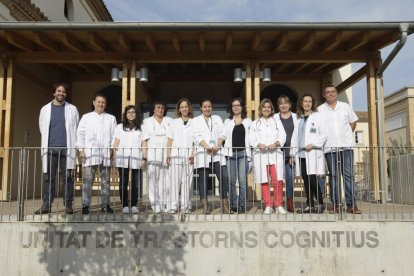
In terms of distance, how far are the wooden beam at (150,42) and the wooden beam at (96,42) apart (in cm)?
100

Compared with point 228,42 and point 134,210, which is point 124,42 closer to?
point 228,42

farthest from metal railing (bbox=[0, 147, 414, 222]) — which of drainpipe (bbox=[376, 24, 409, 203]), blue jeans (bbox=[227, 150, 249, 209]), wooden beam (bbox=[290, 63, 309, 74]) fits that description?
wooden beam (bbox=[290, 63, 309, 74])

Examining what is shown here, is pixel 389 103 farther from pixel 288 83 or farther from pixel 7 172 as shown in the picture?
pixel 7 172

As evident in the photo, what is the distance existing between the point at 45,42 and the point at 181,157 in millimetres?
4469

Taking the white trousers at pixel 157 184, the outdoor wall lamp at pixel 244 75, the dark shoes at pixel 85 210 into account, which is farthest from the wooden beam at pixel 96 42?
the dark shoes at pixel 85 210

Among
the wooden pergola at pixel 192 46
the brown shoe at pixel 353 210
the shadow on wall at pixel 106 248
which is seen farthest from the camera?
the wooden pergola at pixel 192 46

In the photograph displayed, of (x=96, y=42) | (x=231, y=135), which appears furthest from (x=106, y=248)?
(x=96, y=42)

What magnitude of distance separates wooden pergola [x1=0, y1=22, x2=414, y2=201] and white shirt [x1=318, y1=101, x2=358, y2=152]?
2352 mm

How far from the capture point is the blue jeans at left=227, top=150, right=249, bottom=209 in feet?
19.7

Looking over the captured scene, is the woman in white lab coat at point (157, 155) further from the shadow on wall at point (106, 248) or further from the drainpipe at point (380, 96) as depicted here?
the drainpipe at point (380, 96)

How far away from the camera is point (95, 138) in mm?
5977

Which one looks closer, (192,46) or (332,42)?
(332,42)

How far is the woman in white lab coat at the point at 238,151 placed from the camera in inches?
237

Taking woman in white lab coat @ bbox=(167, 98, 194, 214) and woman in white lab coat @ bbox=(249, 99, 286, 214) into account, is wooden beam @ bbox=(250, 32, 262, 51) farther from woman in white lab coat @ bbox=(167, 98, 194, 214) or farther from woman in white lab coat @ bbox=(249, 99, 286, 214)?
woman in white lab coat @ bbox=(167, 98, 194, 214)
